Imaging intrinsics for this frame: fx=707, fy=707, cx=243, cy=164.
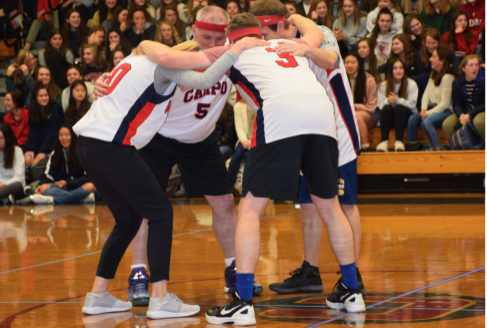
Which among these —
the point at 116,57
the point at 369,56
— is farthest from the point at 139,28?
the point at 369,56

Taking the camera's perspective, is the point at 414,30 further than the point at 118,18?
No

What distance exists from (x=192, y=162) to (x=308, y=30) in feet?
3.21

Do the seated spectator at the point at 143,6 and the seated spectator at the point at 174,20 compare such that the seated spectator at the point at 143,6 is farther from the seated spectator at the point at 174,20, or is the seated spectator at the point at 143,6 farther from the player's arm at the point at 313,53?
the player's arm at the point at 313,53

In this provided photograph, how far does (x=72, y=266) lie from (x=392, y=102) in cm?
564

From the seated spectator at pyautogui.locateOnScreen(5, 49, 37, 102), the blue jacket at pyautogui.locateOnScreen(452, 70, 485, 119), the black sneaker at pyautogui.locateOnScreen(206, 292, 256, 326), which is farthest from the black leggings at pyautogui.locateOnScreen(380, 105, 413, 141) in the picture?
the black sneaker at pyautogui.locateOnScreen(206, 292, 256, 326)

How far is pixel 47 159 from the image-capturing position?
10.0 metres

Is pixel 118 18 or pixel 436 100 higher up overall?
pixel 118 18

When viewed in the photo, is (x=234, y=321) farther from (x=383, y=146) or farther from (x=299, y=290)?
(x=383, y=146)

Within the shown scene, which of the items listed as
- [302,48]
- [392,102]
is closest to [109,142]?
[302,48]

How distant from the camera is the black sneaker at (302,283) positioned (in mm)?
3881

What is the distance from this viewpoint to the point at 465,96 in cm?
884

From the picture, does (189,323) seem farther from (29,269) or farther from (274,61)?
(29,269)

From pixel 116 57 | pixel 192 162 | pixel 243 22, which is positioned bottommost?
pixel 192 162

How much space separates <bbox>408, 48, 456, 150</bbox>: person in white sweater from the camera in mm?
9047
